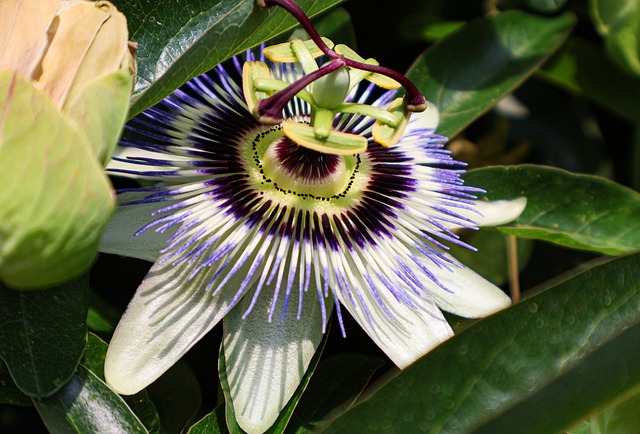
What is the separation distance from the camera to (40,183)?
78 cm

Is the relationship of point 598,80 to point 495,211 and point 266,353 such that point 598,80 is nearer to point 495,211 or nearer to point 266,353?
point 495,211

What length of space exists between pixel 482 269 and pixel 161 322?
716 mm

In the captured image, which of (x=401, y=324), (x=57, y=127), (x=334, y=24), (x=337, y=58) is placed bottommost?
(x=401, y=324)

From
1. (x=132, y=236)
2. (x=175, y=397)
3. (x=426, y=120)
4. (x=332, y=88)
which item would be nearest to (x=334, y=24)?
(x=426, y=120)

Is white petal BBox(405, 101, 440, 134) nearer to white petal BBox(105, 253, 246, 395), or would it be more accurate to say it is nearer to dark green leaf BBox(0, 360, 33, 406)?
white petal BBox(105, 253, 246, 395)

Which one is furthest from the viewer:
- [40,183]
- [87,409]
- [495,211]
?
[495,211]

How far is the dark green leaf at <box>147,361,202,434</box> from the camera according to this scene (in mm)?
1215

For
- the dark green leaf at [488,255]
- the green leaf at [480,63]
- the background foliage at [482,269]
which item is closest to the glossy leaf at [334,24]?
the background foliage at [482,269]

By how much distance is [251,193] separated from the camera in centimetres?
127

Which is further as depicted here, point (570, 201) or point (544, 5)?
point (544, 5)

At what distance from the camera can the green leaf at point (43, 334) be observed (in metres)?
1.03

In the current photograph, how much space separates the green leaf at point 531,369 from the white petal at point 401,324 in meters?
0.22

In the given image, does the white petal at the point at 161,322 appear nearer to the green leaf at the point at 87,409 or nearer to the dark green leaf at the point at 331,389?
Answer: the green leaf at the point at 87,409

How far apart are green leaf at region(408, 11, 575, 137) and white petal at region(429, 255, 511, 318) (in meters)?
0.35
